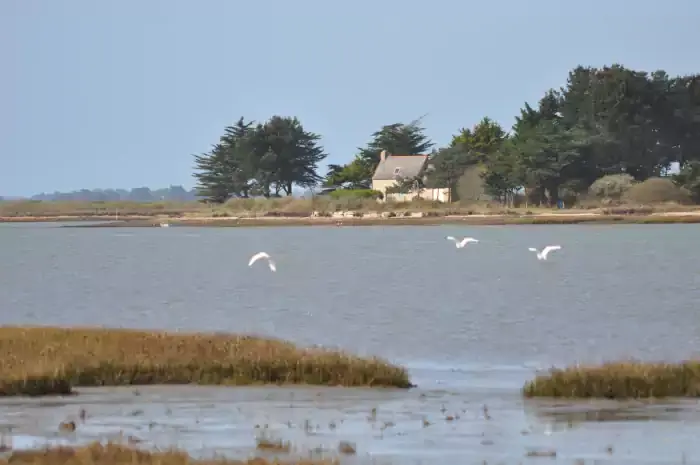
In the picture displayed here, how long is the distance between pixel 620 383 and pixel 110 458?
9.47 m

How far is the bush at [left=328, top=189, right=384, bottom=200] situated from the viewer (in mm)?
A: 150500

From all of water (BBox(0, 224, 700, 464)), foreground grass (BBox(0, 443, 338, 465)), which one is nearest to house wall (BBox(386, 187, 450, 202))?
water (BBox(0, 224, 700, 464))

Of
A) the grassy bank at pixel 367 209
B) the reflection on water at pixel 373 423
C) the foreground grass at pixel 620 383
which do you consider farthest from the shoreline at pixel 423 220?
the reflection on water at pixel 373 423

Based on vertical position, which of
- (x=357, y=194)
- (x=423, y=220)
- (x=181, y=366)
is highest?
(x=357, y=194)

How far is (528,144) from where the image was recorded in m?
128

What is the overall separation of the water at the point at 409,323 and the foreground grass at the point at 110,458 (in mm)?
1430

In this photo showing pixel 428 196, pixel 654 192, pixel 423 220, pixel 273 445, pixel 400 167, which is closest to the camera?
pixel 273 445

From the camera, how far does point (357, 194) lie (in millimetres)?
152500

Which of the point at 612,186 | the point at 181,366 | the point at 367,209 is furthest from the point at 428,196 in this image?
the point at 181,366

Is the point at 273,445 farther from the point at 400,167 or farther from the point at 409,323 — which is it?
the point at 400,167

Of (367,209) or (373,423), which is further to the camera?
(367,209)

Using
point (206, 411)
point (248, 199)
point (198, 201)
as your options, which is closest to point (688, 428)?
point (206, 411)

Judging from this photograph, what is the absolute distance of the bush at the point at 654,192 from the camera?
411 feet

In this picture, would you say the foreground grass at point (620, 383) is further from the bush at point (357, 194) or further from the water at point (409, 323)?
the bush at point (357, 194)
